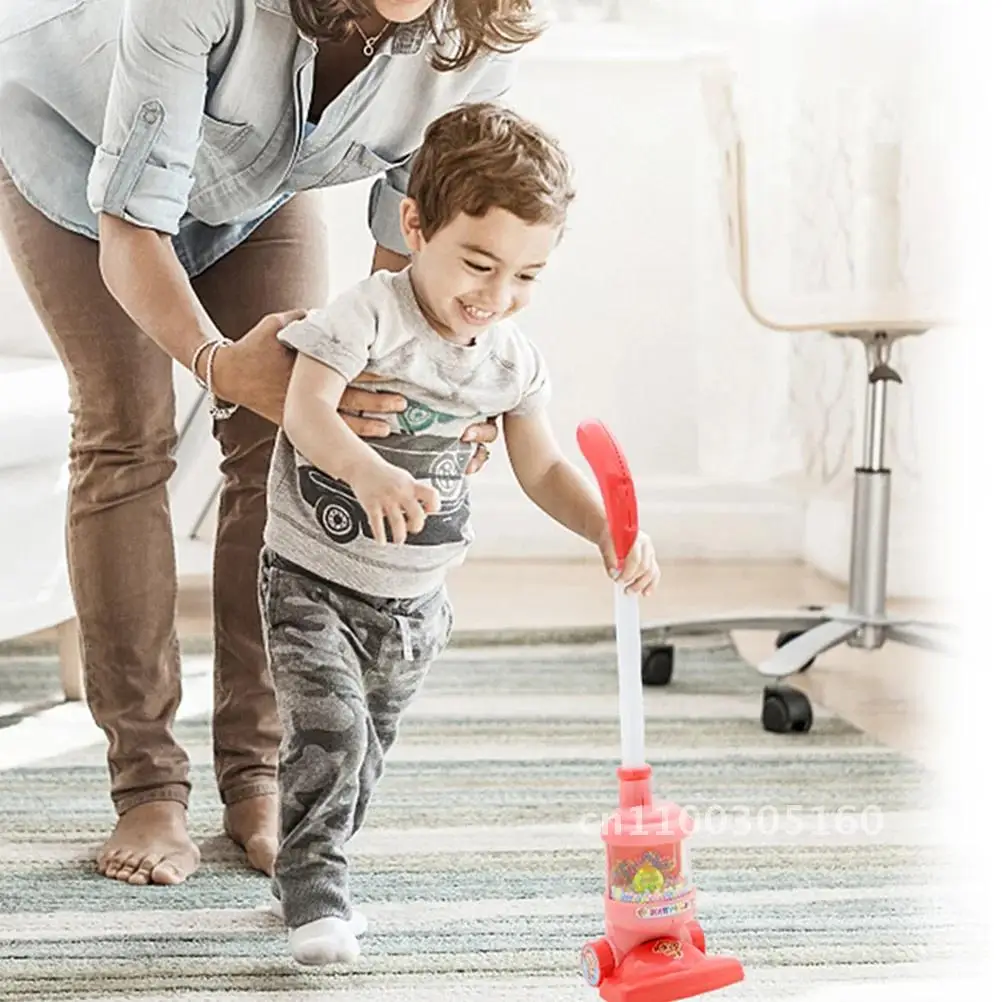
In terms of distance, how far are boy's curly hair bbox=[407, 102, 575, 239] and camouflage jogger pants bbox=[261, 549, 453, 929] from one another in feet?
0.99

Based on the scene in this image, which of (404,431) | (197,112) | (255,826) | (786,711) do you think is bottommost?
(786,711)

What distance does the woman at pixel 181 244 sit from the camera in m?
1.34

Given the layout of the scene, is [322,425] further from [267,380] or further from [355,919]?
[355,919]

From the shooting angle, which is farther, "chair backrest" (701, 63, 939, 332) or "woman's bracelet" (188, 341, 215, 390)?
"chair backrest" (701, 63, 939, 332)

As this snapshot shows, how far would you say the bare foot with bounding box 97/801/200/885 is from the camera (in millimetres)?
1585

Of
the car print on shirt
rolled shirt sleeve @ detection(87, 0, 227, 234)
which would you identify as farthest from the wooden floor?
rolled shirt sleeve @ detection(87, 0, 227, 234)

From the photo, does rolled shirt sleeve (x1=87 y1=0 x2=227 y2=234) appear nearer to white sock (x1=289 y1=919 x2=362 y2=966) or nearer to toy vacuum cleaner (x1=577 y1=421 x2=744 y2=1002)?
toy vacuum cleaner (x1=577 y1=421 x2=744 y2=1002)

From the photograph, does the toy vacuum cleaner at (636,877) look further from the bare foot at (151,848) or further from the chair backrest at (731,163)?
the chair backrest at (731,163)

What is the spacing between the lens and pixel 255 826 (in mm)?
1655

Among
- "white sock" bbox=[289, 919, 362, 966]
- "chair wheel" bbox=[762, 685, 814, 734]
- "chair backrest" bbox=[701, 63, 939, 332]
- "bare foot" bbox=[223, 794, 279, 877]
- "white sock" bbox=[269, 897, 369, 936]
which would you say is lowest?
"chair wheel" bbox=[762, 685, 814, 734]

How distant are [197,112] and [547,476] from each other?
1.33ft

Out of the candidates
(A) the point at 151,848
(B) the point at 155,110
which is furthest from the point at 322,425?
(A) the point at 151,848

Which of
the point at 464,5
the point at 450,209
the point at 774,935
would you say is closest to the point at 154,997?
the point at 774,935

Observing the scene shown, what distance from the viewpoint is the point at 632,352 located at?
3.26 meters
